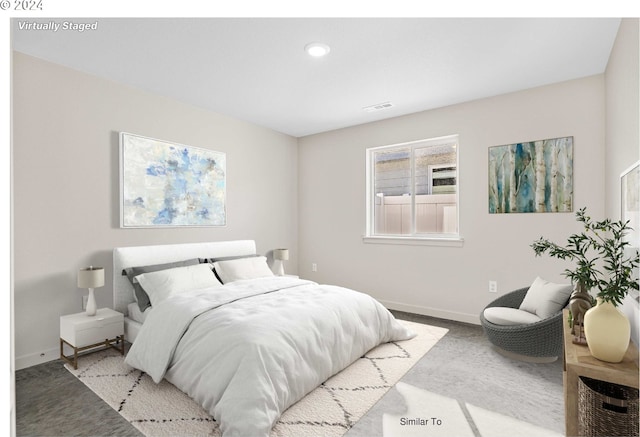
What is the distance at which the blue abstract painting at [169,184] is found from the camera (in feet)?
11.1

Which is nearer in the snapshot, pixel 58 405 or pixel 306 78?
pixel 58 405

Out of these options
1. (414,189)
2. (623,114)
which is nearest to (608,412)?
(623,114)

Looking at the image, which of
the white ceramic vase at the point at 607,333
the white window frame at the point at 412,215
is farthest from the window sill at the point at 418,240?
the white ceramic vase at the point at 607,333

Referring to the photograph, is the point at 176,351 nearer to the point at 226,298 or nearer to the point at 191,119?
the point at 226,298

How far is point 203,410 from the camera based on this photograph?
82.4 inches

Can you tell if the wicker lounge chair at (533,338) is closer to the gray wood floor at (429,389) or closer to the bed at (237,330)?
the gray wood floor at (429,389)

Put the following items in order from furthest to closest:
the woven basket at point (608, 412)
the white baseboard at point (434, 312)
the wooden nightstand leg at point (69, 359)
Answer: the white baseboard at point (434, 312)
the wooden nightstand leg at point (69, 359)
the woven basket at point (608, 412)

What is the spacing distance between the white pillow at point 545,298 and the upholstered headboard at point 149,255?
10.5 feet

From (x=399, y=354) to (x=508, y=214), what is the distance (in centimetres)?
192

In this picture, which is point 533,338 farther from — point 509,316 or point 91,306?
point 91,306

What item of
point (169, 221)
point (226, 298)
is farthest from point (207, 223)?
point (226, 298)

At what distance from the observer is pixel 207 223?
4.09 metres

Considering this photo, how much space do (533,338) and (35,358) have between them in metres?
4.01

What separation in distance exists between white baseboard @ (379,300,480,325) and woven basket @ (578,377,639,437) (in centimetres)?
221
